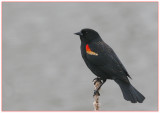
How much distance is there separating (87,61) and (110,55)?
0.32m

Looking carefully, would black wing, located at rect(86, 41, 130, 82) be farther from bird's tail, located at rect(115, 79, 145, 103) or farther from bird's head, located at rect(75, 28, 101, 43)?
bird's head, located at rect(75, 28, 101, 43)

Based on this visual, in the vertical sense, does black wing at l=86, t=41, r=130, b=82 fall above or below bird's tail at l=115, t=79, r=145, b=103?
above

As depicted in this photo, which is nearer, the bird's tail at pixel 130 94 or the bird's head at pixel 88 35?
the bird's tail at pixel 130 94

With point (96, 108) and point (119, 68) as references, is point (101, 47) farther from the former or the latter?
point (96, 108)

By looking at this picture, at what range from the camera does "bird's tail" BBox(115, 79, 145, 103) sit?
17.4 feet

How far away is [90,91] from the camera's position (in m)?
10.4

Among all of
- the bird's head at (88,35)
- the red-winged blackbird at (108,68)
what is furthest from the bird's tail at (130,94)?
the bird's head at (88,35)

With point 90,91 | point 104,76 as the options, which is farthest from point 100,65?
point 90,91

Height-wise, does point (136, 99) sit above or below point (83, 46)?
below

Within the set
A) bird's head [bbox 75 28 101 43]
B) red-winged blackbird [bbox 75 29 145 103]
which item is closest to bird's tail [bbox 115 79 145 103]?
red-winged blackbird [bbox 75 29 145 103]

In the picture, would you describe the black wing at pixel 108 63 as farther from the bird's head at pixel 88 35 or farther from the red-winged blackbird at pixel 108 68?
the bird's head at pixel 88 35

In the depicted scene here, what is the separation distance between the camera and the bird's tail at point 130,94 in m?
5.30

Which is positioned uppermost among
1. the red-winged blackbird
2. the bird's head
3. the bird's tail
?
the bird's head

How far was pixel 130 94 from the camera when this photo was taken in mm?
5379
